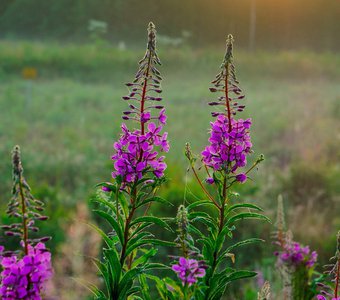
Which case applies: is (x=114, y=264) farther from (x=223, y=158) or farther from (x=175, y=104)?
(x=175, y=104)

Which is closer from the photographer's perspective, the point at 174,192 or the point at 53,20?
the point at 174,192

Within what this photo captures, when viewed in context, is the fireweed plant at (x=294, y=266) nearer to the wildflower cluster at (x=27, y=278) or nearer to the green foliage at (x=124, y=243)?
the green foliage at (x=124, y=243)

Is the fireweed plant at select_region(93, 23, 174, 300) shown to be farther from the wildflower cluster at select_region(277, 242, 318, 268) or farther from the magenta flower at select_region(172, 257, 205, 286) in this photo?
the wildflower cluster at select_region(277, 242, 318, 268)

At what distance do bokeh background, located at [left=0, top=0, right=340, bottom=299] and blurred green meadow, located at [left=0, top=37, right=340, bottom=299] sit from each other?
3 cm

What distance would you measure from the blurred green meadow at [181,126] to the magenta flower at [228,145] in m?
0.19

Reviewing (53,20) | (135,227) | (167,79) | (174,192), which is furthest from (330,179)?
(53,20)

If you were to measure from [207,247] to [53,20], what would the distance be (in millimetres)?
27265

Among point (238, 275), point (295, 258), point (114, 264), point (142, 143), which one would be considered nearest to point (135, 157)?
point (142, 143)

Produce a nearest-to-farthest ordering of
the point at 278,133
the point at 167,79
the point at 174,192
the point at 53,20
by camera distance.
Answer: the point at 174,192 < the point at 278,133 < the point at 167,79 < the point at 53,20

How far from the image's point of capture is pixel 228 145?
1.62 metres

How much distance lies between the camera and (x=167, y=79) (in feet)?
61.2

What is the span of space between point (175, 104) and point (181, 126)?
316 cm

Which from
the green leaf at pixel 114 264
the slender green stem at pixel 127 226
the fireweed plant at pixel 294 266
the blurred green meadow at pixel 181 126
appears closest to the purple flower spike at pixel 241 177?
the blurred green meadow at pixel 181 126

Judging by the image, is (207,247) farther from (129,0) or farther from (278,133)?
(129,0)
